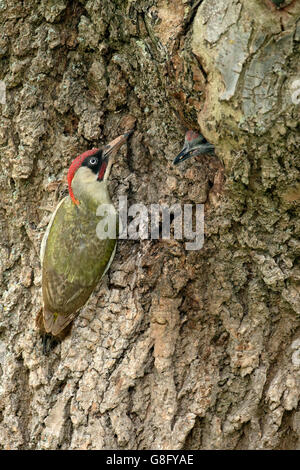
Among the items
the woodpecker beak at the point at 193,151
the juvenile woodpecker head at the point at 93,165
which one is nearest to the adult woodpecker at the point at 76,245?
the juvenile woodpecker head at the point at 93,165

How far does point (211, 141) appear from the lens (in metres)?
2.86

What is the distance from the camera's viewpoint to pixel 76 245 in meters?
3.59

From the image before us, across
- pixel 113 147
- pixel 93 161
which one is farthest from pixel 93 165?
pixel 113 147

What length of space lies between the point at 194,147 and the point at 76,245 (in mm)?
1064

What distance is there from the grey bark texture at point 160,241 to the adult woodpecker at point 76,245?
94mm

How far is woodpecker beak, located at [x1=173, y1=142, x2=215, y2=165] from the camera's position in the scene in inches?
119

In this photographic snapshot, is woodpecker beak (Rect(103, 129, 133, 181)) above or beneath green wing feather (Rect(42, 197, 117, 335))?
above

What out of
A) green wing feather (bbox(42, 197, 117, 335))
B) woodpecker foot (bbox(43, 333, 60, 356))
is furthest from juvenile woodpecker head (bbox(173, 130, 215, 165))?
woodpecker foot (bbox(43, 333, 60, 356))

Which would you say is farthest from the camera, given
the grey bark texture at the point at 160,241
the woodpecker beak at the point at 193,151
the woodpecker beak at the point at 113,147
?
the woodpecker beak at the point at 113,147

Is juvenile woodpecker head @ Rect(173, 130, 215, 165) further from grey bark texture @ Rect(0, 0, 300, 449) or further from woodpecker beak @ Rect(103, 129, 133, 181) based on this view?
woodpecker beak @ Rect(103, 129, 133, 181)

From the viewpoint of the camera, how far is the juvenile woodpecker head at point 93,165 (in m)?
3.37

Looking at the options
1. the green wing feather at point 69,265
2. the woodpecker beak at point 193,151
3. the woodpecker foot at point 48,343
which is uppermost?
the woodpecker beak at point 193,151

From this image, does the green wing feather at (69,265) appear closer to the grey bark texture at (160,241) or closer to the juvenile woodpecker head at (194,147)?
the grey bark texture at (160,241)

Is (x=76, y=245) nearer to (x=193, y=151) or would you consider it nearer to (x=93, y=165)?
(x=93, y=165)
